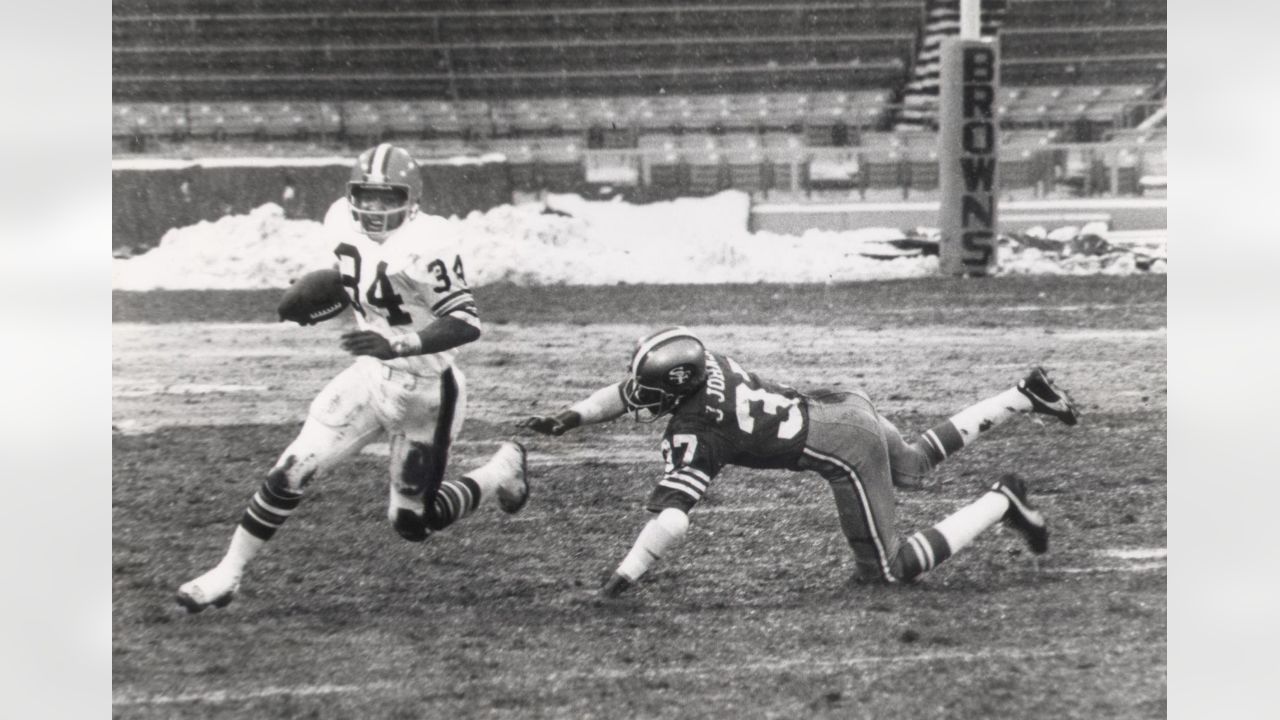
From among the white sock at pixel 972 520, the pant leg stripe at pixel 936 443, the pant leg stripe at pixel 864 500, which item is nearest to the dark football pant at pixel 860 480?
the pant leg stripe at pixel 864 500

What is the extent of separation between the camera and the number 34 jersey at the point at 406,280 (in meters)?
3.04

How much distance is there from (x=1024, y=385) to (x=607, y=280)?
141 cm

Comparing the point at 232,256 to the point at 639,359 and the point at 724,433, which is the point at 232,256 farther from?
the point at 724,433

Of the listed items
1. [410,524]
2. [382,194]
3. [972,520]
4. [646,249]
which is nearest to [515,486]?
[410,524]

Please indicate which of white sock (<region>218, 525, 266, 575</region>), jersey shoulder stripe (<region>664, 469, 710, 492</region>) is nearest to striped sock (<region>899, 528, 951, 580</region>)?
jersey shoulder stripe (<region>664, 469, 710, 492</region>)

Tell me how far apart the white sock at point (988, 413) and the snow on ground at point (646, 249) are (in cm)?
71

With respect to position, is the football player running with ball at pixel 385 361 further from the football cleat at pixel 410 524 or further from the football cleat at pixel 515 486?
the football cleat at pixel 515 486

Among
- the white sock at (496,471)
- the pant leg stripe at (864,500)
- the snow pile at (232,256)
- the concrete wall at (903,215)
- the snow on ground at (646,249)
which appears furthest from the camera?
the concrete wall at (903,215)

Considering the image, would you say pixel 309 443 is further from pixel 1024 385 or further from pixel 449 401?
pixel 1024 385

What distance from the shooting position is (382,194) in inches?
122

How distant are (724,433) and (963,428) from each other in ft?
2.37

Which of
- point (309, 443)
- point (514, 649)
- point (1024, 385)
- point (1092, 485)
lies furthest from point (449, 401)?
point (1092, 485)

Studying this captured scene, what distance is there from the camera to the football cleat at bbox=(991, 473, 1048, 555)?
319cm

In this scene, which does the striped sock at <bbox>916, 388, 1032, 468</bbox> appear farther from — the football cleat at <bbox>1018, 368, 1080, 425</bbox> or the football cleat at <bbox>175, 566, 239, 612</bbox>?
the football cleat at <bbox>175, 566, 239, 612</bbox>
